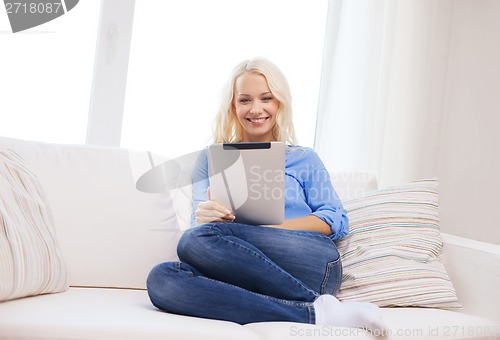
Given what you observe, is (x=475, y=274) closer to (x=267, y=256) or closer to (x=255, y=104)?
(x=267, y=256)

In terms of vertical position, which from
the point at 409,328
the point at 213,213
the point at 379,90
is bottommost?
the point at 409,328

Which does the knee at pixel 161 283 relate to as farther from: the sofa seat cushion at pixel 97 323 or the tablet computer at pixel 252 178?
the tablet computer at pixel 252 178

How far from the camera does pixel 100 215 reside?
1915 millimetres

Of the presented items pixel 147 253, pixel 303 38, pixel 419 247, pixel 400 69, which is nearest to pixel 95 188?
pixel 147 253

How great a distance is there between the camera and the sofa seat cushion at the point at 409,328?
4.78 feet

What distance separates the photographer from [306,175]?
213cm

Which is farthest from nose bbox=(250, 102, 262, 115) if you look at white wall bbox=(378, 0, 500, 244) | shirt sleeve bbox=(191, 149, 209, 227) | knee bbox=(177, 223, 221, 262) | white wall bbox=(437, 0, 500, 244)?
white wall bbox=(437, 0, 500, 244)

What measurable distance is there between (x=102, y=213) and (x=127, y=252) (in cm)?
14

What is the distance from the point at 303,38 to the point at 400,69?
20.9 inches

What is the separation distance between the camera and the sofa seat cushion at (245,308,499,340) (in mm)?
1456

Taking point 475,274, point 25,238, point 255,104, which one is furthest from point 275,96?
point 25,238

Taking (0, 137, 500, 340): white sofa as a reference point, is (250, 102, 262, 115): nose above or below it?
above

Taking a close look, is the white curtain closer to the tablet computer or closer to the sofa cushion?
the sofa cushion

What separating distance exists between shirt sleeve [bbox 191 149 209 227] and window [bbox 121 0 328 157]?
59 centimetres
